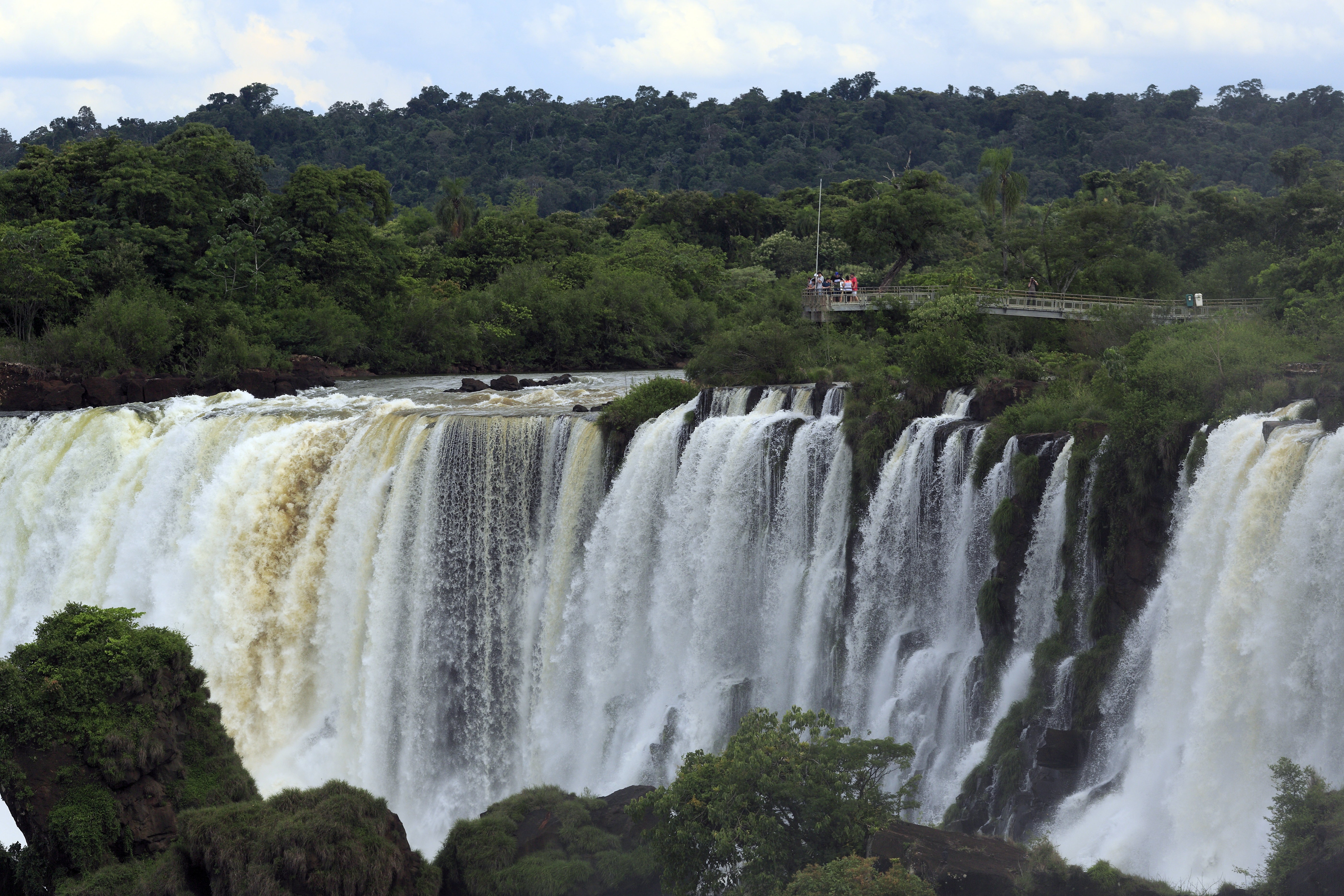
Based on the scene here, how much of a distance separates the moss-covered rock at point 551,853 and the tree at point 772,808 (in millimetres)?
1060

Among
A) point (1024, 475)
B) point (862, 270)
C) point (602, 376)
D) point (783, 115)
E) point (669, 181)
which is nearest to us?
point (1024, 475)

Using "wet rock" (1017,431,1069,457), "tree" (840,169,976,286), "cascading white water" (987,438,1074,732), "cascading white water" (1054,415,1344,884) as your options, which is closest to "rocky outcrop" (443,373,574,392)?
"tree" (840,169,976,286)

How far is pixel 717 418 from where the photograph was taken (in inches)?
917

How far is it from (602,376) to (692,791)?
26.0m

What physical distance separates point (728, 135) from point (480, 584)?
322 feet

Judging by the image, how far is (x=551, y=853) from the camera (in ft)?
52.7

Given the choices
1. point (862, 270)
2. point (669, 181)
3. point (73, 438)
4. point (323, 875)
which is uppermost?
point (669, 181)

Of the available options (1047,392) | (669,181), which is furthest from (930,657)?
(669,181)

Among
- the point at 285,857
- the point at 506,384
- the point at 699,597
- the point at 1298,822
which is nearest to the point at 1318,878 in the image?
the point at 1298,822

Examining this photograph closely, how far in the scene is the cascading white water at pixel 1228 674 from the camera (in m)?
13.7

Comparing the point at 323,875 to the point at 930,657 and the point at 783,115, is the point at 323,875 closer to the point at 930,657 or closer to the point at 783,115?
the point at 930,657

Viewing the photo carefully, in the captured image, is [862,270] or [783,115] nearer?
[862,270]

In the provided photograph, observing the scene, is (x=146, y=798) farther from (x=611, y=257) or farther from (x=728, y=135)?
(x=728, y=135)

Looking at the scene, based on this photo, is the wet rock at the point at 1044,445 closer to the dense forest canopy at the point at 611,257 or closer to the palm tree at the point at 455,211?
the dense forest canopy at the point at 611,257
